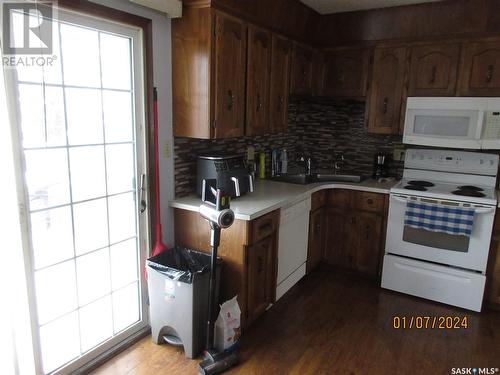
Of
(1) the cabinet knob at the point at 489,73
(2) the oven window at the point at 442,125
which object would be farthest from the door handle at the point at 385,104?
(1) the cabinet knob at the point at 489,73

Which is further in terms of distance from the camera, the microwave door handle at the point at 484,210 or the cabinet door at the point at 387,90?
the cabinet door at the point at 387,90

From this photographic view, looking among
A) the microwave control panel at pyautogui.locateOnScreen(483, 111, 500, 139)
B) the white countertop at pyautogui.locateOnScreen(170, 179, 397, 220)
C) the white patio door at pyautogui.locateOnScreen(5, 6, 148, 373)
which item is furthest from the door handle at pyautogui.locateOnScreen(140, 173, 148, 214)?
the microwave control panel at pyautogui.locateOnScreen(483, 111, 500, 139)

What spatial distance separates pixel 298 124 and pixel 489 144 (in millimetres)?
1804

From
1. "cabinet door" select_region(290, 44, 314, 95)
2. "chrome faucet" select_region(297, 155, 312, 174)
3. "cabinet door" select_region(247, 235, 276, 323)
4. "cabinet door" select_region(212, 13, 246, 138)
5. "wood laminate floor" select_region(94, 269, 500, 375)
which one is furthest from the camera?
"chrome faucet" select_region(297, 155, 312, 174)

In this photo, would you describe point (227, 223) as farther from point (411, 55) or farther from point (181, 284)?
point (411, 55)

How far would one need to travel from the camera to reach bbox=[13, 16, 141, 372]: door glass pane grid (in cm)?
179

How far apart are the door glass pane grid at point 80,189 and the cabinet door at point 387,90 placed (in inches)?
87.8

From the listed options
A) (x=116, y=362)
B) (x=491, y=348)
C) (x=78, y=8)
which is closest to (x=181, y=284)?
(x=116, y=362)

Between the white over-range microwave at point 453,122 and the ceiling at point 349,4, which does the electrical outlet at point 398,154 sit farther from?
the ceiling at point 349,4

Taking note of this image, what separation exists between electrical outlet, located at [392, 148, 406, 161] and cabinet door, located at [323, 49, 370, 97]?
2.14ft

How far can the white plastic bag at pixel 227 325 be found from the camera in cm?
224

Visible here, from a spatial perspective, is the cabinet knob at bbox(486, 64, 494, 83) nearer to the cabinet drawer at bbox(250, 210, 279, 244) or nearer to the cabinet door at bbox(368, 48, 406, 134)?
the cabinet door at bbox(368, 48, 406, 134)

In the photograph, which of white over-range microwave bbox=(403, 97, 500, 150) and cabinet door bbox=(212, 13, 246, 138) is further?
white over-range microwave bbox=(403, 97, 500, 150)

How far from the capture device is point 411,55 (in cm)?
320
